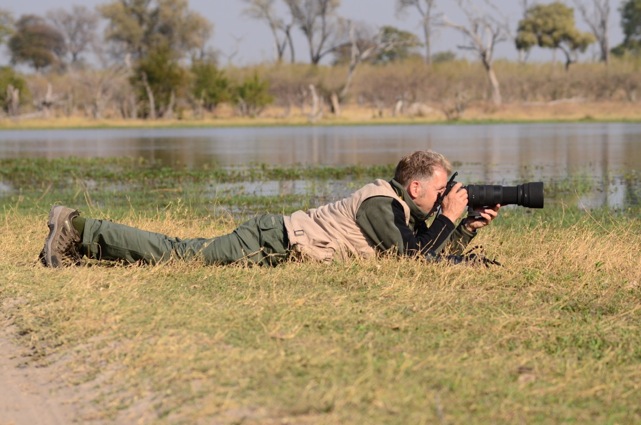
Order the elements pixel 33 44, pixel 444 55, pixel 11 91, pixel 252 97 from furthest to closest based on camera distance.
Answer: pixel 444 55
pixel 33 44
pixel 11 91
pixel 252 97

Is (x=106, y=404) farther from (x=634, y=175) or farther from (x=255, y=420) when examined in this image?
(x=634, y=175)

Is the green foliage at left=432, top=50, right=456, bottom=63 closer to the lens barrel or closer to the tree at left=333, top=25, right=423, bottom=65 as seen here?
the tree at left=333, top=25, right=423, bottom=65

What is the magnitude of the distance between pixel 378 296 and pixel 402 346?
40.2 inches

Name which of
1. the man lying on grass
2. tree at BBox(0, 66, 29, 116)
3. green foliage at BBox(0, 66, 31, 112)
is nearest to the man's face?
the man lying on grass

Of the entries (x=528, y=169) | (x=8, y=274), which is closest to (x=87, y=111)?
(x=528, y=169)

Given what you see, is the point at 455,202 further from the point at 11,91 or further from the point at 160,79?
the point at 11,91

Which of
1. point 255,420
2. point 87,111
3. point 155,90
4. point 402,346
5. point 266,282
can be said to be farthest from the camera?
point 87,111

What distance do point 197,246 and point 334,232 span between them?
2.87 ft

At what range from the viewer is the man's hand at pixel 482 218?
6.02m

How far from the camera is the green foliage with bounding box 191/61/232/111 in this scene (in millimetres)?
52875

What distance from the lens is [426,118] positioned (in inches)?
1949

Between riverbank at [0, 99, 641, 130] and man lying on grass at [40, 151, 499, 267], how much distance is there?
129ft

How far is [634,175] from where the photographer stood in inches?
594

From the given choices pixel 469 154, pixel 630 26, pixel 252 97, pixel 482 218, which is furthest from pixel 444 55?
pixel 482 218
